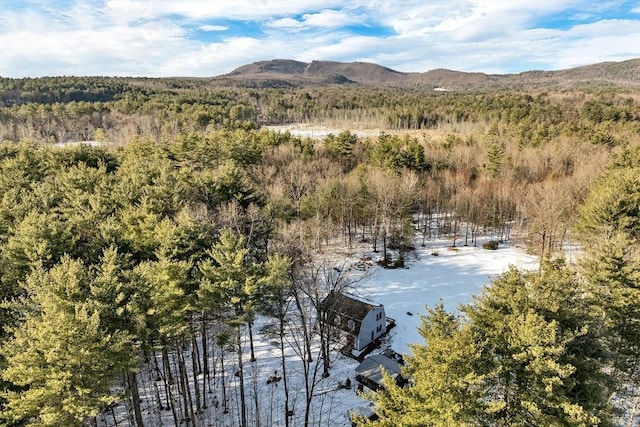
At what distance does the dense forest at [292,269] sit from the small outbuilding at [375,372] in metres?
2.82

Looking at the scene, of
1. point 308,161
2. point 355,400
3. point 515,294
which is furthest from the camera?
point 308,161

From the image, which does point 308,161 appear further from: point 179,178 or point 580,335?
point 580,335

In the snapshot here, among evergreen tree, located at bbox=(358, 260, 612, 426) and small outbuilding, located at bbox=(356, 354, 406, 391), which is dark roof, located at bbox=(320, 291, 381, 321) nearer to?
small outbuilding, located at bbox=(356, 354, 406, 391)

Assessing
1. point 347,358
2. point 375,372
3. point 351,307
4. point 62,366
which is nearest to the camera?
point 62,366

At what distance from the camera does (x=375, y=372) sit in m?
21.0

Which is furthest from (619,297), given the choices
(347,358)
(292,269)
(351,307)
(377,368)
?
(292,269)

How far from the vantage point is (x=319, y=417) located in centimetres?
1969

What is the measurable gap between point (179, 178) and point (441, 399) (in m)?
28.6

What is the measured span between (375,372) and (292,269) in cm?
902

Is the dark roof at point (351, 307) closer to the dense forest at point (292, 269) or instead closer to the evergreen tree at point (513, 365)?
the dense forest at point (292, 269)

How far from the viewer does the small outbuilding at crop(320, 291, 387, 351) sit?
25.1 meters

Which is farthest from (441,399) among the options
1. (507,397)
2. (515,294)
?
(515,294)

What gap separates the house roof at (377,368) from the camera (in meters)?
20.8

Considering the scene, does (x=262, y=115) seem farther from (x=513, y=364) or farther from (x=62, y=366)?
(x=513, y=364)
